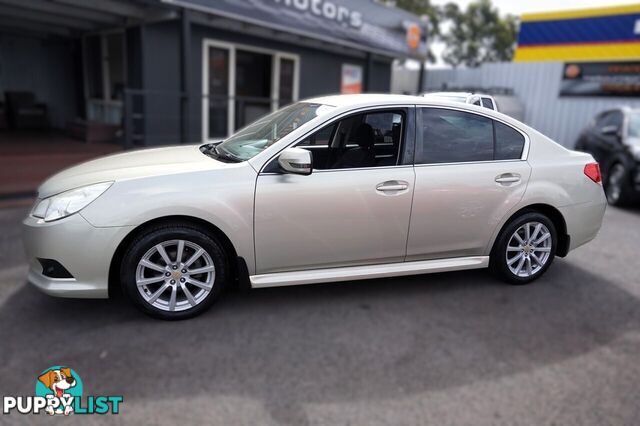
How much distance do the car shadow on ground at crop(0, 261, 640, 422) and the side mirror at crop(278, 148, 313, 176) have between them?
1082 millimetres

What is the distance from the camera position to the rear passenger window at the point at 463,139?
3877 mm

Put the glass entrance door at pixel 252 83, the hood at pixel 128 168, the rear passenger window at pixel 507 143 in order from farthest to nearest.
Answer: the glass entrance door at pixel 252 83, the rear passenger window at pixel 507 143, the hood at pixel 128 168

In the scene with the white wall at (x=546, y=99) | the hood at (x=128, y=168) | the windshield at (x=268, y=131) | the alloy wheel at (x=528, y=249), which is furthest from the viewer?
the white wall at (x=546, y=99)

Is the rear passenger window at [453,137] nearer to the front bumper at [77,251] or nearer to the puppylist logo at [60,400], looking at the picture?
the front bumper at [77,251]

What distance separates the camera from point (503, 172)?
13.2ft

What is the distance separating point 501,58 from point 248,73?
34.4 metres

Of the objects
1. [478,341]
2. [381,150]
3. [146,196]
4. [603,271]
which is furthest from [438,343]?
[603,271]

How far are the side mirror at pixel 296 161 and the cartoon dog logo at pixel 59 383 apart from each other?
1833mm

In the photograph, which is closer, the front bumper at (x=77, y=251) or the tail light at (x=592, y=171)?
the front bumper at (x=77, y=251)

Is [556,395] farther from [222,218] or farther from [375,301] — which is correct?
[222,218]

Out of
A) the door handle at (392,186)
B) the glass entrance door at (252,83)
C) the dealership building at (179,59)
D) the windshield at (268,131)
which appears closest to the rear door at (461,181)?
the door handle at (392,186)

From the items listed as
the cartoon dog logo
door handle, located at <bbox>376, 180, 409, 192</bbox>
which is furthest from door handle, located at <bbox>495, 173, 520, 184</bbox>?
the cartoon dog logo

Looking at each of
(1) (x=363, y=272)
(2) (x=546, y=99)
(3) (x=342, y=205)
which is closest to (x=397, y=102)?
(3) (x=342, y=205)

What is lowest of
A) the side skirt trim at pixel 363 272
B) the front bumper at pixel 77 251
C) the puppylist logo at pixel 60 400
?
the puppylist logo at pixel 60 400
